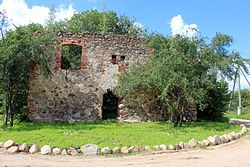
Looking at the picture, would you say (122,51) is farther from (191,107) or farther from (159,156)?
(159,156)

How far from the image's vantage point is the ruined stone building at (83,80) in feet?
62.3

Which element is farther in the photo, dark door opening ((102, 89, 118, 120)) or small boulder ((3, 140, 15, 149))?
dark door opening ((102, 89, 118, 120))

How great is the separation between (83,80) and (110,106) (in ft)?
9.06

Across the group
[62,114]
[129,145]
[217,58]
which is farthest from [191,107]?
[129,145]

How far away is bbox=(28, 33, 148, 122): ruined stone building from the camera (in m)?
19.0

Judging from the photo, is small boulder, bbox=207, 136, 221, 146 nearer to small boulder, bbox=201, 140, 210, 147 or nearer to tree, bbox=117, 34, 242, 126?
small boulder, bbox=201, 140, 210, 147

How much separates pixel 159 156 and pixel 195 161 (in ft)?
4.17

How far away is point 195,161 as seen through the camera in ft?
34.1

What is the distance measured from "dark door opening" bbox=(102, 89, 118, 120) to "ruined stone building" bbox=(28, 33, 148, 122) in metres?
1.02

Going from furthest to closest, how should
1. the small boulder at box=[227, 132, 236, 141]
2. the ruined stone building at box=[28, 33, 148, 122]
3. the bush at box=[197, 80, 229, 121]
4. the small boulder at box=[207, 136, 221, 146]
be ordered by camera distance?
the bush at box=[197, 80, 229, 121], the ruined stone building at box=[28, 33, 148, 122], the small boulder at box=[227, 132, 236, 141], the small boulder at box=[207, 136, 221, 146]

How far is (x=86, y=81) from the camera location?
1947cm

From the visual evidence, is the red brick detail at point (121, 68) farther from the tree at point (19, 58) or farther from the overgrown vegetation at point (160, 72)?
the tree at point (19, 58)

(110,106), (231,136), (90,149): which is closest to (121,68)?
(110,106)

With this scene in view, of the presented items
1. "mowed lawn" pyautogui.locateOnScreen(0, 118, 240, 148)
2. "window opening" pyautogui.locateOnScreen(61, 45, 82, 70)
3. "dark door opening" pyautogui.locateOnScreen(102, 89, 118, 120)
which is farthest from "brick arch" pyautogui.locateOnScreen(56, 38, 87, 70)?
"mowed lawn" pyautogui.locateOnScreen(0, 118, 240, 148)
